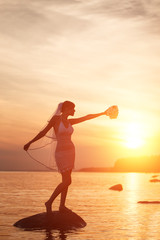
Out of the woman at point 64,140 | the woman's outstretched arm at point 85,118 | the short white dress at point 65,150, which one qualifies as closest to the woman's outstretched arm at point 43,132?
the woman at point 64,140

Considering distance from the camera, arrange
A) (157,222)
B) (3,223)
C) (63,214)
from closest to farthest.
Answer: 1. (63,214)
2. (3,223)
3. (157,222)

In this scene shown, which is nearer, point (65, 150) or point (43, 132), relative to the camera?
point (43, 132)

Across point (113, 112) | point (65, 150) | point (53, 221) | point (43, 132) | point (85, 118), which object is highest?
point (113, 112)

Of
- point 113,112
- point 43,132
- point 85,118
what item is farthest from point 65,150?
point 113,112

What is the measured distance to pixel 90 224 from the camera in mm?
15891

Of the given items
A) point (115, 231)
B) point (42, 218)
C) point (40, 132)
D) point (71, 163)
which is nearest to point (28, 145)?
point (40, 132)

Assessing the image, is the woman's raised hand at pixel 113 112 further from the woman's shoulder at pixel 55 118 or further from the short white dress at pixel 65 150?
the woman's shoulder at pixel 55 118

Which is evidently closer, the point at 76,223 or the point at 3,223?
the point at 76,223

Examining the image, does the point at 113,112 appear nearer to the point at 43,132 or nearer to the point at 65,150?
the point at 65,150

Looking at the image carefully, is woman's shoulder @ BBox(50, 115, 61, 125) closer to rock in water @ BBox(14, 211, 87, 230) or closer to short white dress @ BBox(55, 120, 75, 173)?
short white dress @ BBox(55, 120, 75, 173)

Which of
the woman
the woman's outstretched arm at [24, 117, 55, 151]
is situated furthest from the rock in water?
the woman's outstretched arm at [24, 117, 55, 151]

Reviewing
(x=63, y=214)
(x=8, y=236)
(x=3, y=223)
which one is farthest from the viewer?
(x=3, y=223)

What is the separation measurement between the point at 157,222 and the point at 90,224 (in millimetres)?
3342

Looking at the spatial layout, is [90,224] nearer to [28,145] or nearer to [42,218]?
[42,218]
